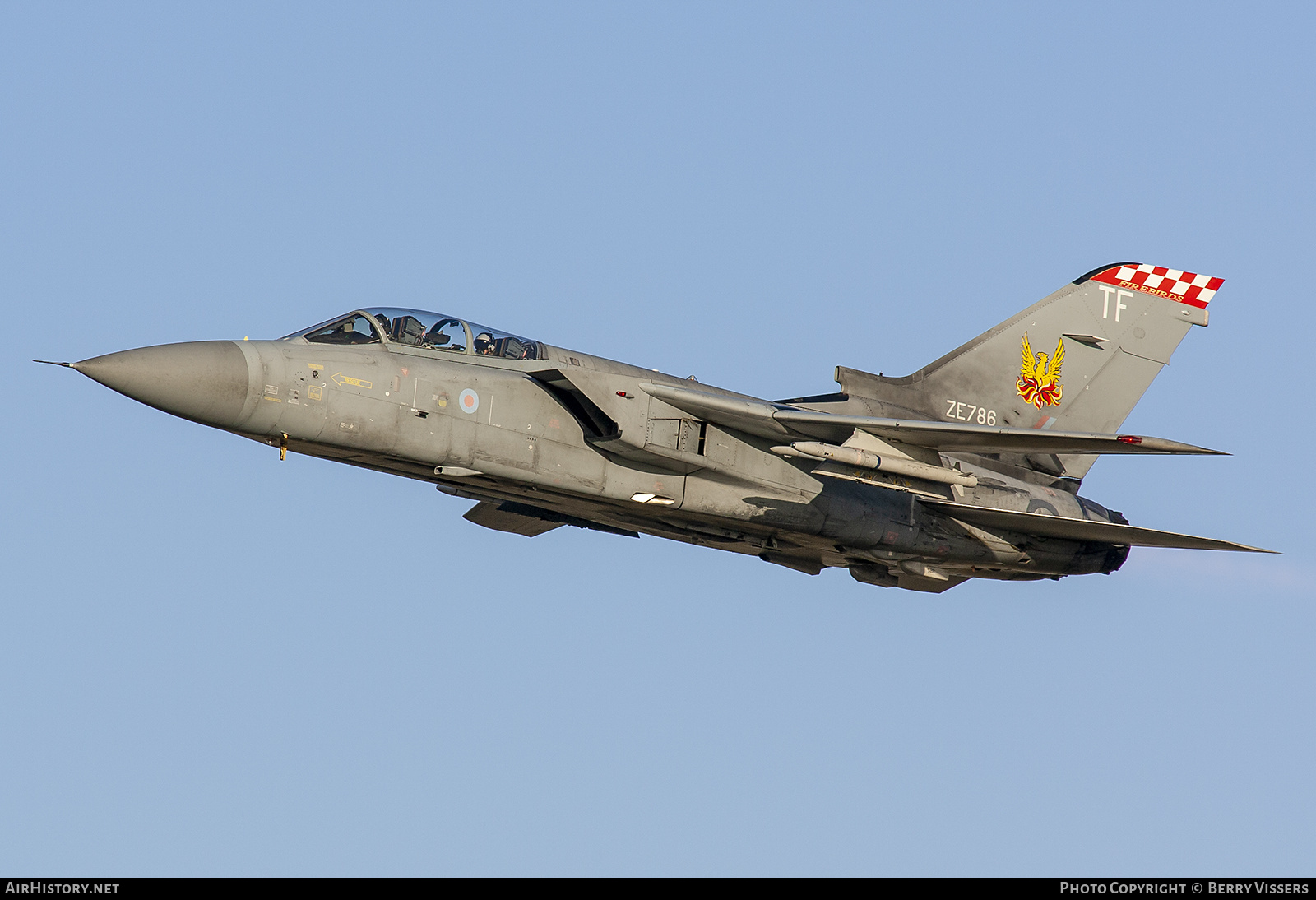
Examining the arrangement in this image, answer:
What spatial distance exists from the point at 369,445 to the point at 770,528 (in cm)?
536

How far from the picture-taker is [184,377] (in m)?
15.9

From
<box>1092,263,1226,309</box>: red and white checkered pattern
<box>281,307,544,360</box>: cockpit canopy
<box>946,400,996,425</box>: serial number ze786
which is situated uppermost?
<box>1092,263,1226,309</box>: red and white checkered pattern

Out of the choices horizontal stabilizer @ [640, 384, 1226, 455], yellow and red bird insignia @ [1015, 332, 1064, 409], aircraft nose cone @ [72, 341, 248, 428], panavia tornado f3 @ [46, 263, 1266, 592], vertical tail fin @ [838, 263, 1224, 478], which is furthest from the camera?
yellow and red bird insignia @ [1015, 332, 1064, 409]

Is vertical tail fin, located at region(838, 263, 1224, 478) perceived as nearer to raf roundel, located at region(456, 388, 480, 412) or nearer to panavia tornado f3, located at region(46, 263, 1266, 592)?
panavia tornado f3, located at region(46, 263, 1266, 592)

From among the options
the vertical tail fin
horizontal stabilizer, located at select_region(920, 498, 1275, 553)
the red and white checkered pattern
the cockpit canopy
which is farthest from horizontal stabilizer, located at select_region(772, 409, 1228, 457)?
the red and white checkered pattern

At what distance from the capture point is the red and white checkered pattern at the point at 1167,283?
22.7 meters

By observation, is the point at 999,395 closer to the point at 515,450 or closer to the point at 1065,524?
the point at 1065,524

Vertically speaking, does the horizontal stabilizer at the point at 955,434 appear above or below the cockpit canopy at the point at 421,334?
below

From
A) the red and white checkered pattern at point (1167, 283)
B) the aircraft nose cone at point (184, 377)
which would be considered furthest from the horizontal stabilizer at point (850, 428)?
the red and white checkered pattern at point (1167, 283)

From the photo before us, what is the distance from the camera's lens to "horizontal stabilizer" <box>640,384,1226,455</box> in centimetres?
1761

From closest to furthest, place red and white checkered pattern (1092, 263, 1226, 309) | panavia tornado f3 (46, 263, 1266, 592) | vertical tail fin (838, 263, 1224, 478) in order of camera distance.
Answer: panavia tornado f3 (46, 263, 1266, 592), vertical tail fin (838, 263, 1224, 478), red and white checkered pattern (1092, 263, 1226, 309)

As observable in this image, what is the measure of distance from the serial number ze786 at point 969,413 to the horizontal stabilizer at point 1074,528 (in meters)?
1.67

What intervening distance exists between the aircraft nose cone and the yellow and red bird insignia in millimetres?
11214

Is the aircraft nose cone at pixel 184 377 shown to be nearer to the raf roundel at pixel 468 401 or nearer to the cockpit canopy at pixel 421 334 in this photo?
the cockpit canopy at pixel 421 334
